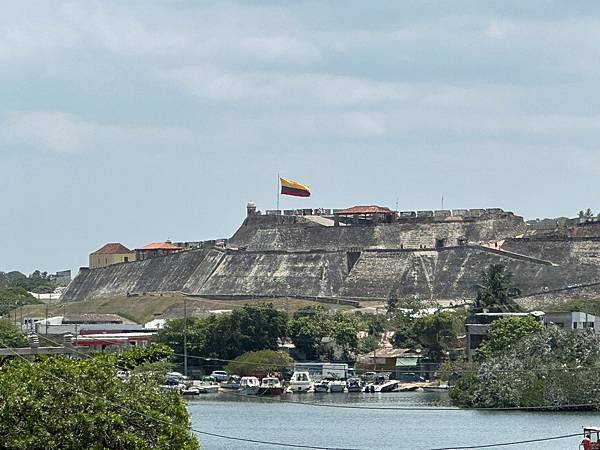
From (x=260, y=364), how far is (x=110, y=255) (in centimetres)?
8205

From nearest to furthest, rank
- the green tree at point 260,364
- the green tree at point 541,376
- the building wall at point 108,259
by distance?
the green tree at point 541,376 < the green tree at point 260,364 < the building wall at point 108,259

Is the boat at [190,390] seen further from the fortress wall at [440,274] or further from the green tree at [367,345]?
the fortress wall at [440,274]

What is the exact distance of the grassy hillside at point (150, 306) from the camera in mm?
127750

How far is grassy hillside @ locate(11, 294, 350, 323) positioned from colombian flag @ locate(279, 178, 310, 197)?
1014 cm

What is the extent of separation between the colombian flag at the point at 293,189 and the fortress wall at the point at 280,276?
202 inches

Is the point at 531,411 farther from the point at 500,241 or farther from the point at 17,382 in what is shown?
the point at 500,241

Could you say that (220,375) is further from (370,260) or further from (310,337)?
(370,260)

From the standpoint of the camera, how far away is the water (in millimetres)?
52781

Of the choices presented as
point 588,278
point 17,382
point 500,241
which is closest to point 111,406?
point 17,382

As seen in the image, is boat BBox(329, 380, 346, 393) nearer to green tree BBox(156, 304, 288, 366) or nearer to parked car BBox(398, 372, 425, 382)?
parked car BBox(398, 372, 425, 382)

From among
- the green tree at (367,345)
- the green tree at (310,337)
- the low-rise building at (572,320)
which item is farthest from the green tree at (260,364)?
the low-rise building at (572,320)

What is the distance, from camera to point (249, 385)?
8400 cm

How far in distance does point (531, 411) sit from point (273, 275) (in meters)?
79.0

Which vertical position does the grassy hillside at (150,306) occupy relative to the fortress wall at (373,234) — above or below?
below
